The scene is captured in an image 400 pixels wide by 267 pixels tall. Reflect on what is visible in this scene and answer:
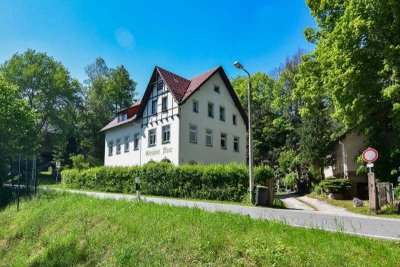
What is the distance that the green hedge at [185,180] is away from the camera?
22.8 m

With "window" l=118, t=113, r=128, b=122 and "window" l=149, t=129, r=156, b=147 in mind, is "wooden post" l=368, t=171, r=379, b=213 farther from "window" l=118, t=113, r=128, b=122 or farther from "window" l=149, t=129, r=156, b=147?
"window" l=118, t=113, r=128, b=122

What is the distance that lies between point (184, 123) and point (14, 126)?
56.3ft

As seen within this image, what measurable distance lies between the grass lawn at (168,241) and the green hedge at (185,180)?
344 inches

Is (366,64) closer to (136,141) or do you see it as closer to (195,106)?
(195,106)

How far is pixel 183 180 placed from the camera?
24984 mm

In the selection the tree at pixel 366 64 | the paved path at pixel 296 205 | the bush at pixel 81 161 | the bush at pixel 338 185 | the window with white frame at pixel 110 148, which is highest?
the tree at pixel 366 64

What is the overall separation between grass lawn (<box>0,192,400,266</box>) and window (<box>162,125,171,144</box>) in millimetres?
18023

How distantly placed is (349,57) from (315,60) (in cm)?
574

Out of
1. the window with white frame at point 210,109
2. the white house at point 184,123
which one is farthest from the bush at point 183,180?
the window with white frame at point 210,109

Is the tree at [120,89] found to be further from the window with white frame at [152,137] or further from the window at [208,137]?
the window at [208,137]

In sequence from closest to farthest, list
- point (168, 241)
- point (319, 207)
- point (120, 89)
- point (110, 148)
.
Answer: point (168, 241) → point (319, 207) → point (110, 148) → point (120, 89)

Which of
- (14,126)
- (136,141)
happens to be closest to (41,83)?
(14,126)

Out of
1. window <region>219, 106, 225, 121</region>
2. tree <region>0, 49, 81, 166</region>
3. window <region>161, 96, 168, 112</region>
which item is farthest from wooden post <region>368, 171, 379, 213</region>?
tree <region>0, 49, 81, 166</region>

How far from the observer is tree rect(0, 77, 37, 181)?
34.9 meters
